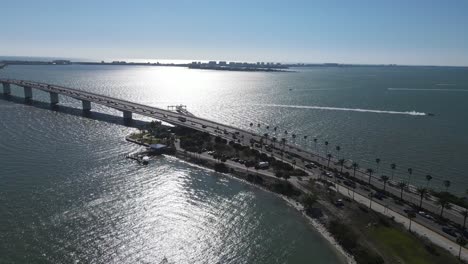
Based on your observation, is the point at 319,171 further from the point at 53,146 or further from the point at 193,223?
the point at 53,146

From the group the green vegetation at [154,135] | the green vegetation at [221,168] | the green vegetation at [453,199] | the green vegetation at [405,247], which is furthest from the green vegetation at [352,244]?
the green vegetation at [154,135]

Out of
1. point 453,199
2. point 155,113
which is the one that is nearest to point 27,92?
point 155,113

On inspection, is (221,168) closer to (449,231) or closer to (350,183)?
(350,183)

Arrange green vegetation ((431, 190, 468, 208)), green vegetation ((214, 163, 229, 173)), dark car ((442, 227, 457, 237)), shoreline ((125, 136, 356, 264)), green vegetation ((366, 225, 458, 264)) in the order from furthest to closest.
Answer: green vegetation ((214, 163, 229, 173)), green vegetation ((431, 190, 468, 208)), dark car ((442, 227, 457, 237)), shoreline ((125, 136, 356, 264)), green vegetation ((366, 225, 458, 264))

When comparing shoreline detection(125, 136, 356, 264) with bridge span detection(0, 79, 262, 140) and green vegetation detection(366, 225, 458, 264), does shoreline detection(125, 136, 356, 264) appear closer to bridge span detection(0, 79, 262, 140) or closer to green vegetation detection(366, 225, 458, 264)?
green vegetation detection(366, 225, 458, 264)

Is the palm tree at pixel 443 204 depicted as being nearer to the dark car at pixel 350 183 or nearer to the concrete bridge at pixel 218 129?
the concrete bridge at pixel 218 129

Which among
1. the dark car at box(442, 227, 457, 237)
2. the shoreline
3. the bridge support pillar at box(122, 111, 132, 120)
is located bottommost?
the shoreline

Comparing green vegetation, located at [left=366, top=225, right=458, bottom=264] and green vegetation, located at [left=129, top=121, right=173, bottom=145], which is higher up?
green vegetation, located at [left=129, top=121, right=173, bottom=145]

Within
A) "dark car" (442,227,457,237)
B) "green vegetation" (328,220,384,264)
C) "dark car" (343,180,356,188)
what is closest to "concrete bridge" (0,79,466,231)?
"dark car" (343,180,356,188)

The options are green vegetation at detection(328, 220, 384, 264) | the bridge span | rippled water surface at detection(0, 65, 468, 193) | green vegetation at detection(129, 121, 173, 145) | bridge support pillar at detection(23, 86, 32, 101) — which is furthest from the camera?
bridge support pillar at detection(23, 86, 32, 101)
